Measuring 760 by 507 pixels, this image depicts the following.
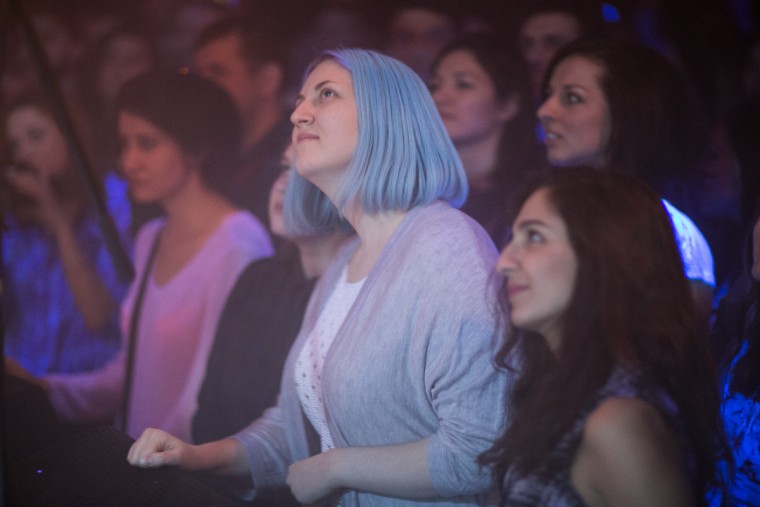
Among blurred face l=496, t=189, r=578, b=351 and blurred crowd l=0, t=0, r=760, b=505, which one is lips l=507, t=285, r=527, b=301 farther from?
blurred crowd l=0, t=0, r=760, b=505

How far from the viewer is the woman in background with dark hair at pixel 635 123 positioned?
163 cm

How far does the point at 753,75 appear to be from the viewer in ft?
5.54

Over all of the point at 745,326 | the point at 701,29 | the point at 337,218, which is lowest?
the point at 745,326

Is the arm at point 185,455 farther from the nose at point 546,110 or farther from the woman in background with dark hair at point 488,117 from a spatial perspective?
the nose at point 546,110

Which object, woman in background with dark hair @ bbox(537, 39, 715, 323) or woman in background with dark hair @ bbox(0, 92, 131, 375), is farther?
woman in background with dark hair @ bbox(0, 92, 131, 375)

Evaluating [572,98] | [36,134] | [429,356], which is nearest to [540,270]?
[429,356]

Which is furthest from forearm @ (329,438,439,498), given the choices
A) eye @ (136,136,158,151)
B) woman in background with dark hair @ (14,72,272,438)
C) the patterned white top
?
eye @ (136,136,158,151)

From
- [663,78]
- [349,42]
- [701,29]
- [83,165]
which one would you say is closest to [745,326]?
[663,78]

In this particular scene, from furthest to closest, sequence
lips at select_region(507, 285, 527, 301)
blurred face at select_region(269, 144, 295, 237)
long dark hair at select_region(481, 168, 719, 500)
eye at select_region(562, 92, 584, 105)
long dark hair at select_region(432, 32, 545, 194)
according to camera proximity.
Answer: blurred face at select_region(269, 144, 295, 237) < long dark hair at select_region(432, 32, 545, 194) < eye at select_region(562, 92, 584, 105) < lips at select_region(507, 285, 527, 301) < long dark hair at select_region(481, 168, 719, 500)

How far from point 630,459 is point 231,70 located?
1691 millimetres

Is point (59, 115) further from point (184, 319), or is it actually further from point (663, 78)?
point (663, 78)

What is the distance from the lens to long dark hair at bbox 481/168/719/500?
1.38m

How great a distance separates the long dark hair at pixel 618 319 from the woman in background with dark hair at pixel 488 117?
37 cm

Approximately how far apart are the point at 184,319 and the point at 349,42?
1.04 meters
